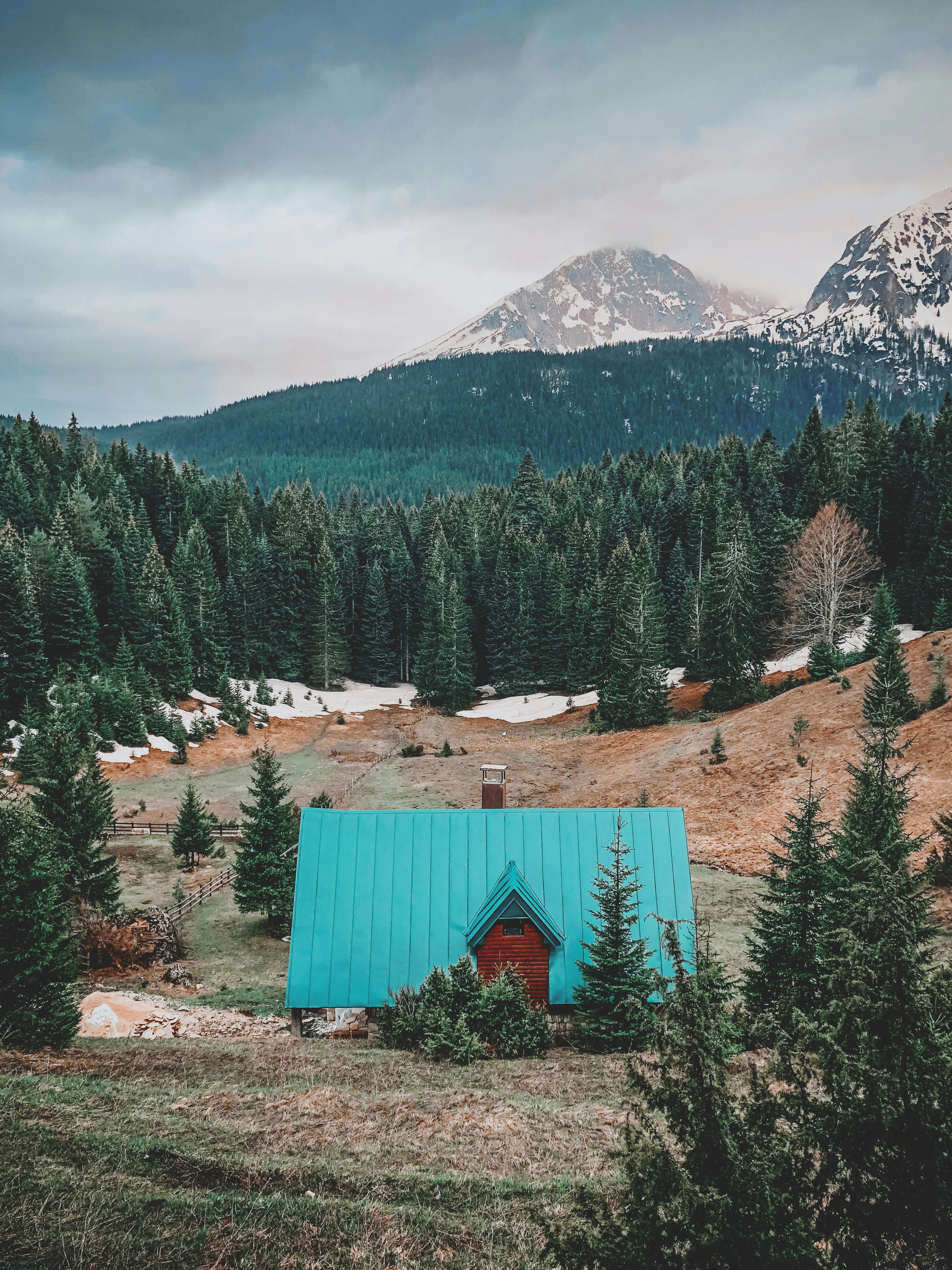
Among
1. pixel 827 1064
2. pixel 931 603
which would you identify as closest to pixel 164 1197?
pixel 827 1064

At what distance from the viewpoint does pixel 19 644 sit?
52750mm

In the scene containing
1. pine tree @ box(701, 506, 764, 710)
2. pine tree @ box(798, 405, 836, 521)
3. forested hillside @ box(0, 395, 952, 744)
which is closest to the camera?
pine tree @ box(701, 506, 764, 710)

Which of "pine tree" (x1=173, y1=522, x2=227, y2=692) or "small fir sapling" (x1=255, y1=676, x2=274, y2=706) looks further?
"pine tree" (x1=173, y1=522, x2=227, y2=692)

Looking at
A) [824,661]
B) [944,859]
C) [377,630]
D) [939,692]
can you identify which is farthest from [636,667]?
[377,630]

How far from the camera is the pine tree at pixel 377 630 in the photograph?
86562 millimetres

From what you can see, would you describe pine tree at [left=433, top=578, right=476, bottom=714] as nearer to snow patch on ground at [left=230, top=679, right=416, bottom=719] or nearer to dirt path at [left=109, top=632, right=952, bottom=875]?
snow patch on ground at [left=230, top=679, right=416, bottom=719]

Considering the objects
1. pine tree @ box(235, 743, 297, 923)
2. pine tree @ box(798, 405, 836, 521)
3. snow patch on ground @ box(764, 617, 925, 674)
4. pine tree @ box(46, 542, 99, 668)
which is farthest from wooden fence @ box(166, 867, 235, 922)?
pine tree @ box(798, 405, 836, 521)

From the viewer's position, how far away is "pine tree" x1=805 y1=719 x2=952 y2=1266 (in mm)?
4582

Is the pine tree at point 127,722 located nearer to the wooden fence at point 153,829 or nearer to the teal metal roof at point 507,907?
the wooden fence at point 153,829

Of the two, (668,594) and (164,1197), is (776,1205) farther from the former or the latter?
(668,594)

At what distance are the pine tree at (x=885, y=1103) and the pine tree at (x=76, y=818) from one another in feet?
78.9

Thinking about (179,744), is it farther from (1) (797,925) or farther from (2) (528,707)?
(1) (797,925)

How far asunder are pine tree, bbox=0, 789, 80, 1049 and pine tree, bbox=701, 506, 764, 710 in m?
47.0

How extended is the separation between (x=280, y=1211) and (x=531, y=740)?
51552mm
